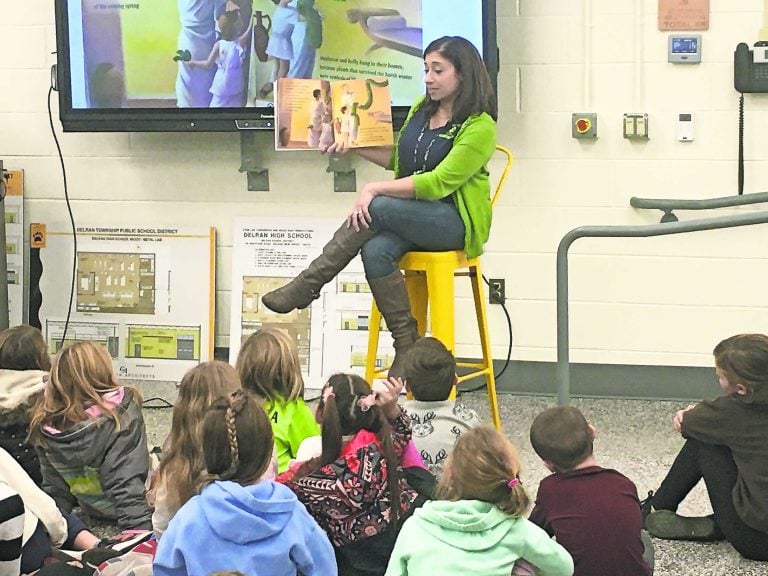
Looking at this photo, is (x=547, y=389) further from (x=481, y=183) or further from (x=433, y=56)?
(x=433, y=56)

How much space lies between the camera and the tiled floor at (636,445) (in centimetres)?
264

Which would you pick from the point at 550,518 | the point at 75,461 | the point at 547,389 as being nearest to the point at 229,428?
the point at 550,518

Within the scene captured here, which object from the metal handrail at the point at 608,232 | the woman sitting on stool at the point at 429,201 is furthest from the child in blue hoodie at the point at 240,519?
the metal handrail at the point at 608,232

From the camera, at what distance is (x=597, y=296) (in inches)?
168

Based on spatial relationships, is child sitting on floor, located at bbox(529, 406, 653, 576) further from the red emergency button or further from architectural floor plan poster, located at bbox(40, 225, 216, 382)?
architectural floor plan poster, located at bbox(40, 225, 216, 382)

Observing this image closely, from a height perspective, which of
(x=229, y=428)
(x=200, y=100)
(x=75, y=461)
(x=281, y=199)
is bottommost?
(x=75, y=461)

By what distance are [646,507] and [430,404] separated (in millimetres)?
679

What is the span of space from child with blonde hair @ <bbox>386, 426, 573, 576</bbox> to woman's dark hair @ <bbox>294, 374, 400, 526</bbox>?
11.8 inches

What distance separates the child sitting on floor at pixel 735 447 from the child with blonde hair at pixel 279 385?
3.15 feet

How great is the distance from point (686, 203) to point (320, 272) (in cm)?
151

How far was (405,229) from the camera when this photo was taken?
326 cm

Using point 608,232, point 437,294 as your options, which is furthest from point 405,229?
point 608,232

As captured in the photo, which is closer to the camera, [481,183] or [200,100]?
[481,183]

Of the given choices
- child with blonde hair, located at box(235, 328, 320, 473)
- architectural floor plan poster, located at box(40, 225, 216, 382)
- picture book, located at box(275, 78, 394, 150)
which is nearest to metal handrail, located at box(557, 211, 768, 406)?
picture book, located at box(275, 78, 394, 150)
